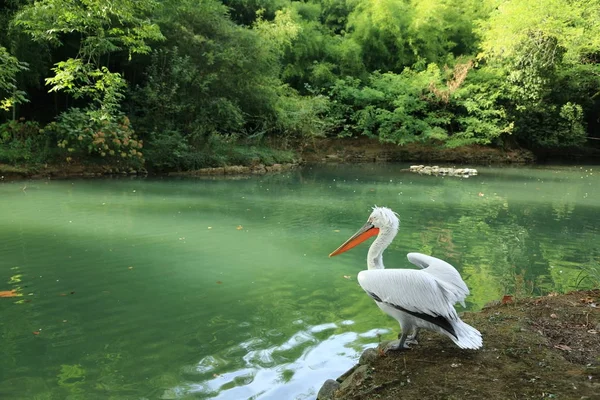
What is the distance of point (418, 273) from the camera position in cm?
299

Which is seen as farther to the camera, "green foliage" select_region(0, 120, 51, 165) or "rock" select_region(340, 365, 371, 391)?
"green foliage" select_region(0, 120, 51, 165)

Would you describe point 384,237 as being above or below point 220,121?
below

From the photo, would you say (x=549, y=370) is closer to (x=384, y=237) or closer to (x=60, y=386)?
(x=384, y=237)

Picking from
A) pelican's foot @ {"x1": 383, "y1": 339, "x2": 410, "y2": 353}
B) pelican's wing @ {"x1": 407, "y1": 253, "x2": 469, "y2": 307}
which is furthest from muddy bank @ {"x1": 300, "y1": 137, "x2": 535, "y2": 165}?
pelican's foot @ {"x1": 383, "y1": 339, "x2": 410, "y2": 353}

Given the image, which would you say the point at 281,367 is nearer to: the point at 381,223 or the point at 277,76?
the point at 381,223

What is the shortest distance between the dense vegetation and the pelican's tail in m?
10.2

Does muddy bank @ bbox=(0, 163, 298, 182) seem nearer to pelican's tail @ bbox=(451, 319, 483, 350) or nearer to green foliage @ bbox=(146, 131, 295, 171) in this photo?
green foliage @ bbox=(146, 131, 295, 171)

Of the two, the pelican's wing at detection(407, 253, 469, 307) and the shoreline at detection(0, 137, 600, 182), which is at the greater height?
the shoreline at detection(0, 137, 600, 182)

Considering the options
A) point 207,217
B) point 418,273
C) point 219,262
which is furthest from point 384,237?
point 207,217

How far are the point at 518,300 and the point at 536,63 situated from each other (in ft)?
64.0

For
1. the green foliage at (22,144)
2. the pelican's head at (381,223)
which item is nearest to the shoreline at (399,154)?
the green foliage at (22,144)

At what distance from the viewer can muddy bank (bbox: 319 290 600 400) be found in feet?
8.41

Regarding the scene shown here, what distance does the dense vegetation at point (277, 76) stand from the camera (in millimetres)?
14008

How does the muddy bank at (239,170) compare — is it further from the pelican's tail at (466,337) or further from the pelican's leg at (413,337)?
the pelican's tail at (466,337)
